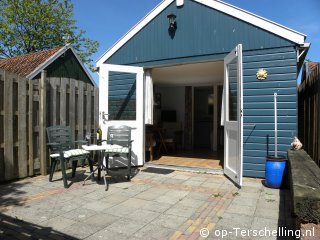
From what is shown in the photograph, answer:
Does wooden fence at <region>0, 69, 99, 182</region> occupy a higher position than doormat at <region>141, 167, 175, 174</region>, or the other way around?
wooden fence at <region>0, 69, 99, 182</region>

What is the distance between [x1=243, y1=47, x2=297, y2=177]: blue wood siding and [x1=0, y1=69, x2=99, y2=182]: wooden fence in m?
3.68

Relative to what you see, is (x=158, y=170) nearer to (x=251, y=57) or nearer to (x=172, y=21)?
(x=251, y=57)

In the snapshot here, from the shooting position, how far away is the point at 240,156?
463 cm

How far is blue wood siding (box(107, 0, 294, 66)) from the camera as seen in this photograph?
5.40 m

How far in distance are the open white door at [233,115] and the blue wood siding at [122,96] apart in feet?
7.35

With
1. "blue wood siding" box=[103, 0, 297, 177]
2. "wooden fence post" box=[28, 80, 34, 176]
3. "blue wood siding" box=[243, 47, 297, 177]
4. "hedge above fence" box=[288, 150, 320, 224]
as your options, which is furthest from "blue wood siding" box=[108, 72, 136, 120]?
"hedge above fence" box=[288, 150, 320, 224]

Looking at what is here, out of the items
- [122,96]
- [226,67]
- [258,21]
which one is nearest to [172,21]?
[226,67]

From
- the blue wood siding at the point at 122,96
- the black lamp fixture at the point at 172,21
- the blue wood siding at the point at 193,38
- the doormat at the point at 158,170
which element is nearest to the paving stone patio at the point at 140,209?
the doormat at the point at 158,170

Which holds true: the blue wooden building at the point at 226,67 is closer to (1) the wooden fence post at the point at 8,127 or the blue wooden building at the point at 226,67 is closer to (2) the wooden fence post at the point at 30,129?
(2) the wooden fence post at the point at 30,129

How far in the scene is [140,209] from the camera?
3.61 meters

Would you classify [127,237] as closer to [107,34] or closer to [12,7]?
[107,34]

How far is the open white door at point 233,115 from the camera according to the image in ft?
15.1

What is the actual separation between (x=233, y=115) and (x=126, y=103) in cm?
266

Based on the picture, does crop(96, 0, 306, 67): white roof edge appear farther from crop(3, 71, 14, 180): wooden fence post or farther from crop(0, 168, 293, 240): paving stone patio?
crop(3, 71, 14, 180): wooden fence post
